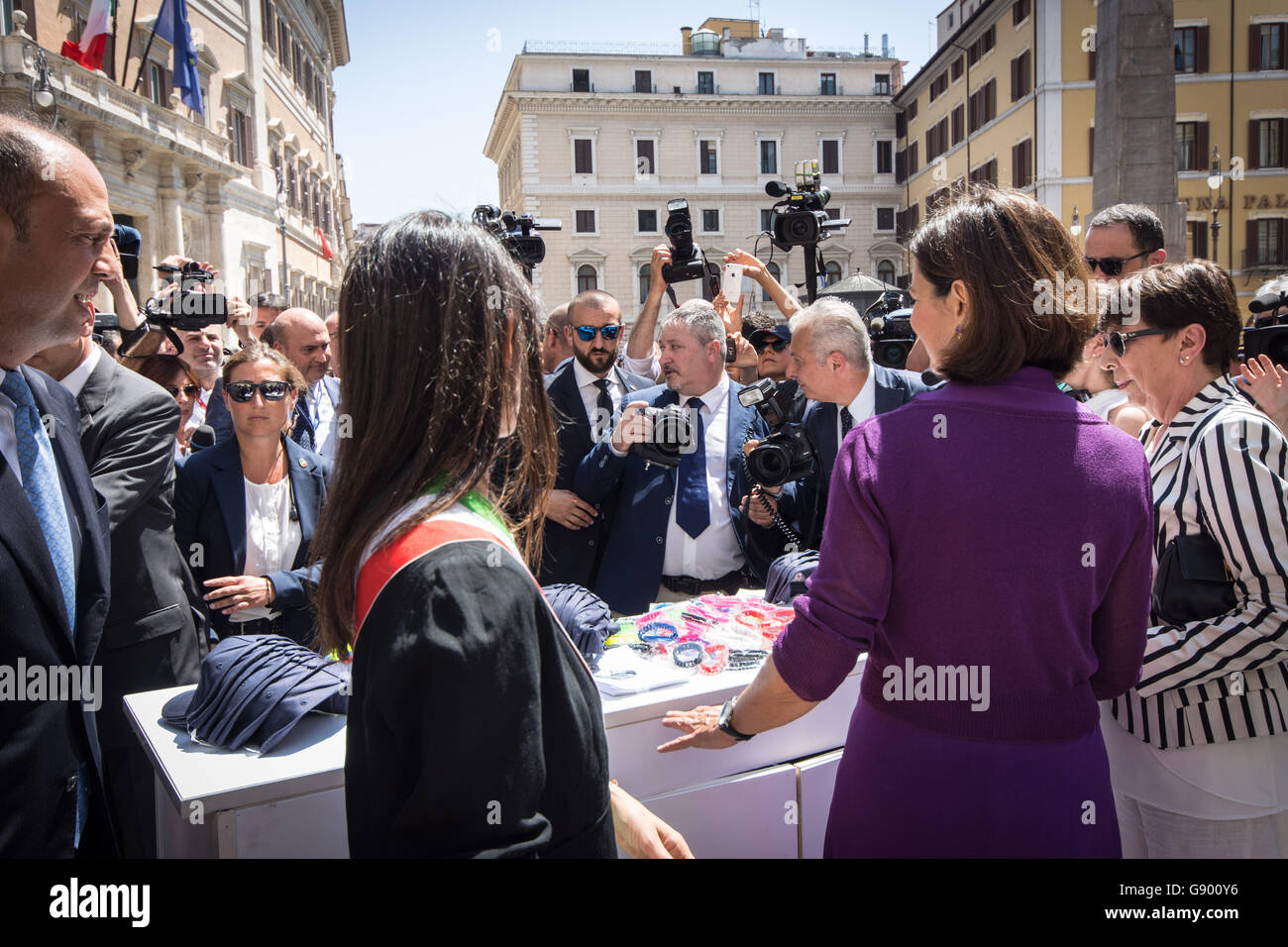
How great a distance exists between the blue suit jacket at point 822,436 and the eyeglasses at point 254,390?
7.02 feet

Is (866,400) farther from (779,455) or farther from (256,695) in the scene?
(256,695)

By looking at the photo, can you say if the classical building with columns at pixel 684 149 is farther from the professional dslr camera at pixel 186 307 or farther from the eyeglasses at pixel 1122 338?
the eyeglasses at pixel 1122 338

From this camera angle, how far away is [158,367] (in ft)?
13.1

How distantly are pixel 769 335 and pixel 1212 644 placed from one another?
11.0ft

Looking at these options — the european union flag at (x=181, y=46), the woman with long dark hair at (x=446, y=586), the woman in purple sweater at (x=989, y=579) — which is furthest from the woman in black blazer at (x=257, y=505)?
the european union flag at (x=181, y=46)

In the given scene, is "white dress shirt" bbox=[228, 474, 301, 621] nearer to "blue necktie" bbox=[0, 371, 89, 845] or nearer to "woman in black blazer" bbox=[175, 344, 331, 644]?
"woman in black blazer" bbox=[175, 344, 331, 644]

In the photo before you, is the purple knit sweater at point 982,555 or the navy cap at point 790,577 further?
the navy cap at point 790,577

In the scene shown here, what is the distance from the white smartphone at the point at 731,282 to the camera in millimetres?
4648

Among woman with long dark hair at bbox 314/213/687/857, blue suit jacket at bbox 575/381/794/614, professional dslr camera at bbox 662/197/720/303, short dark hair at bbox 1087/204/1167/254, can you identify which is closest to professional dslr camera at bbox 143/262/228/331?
blue suit jacket at bbox 575/381/794/614

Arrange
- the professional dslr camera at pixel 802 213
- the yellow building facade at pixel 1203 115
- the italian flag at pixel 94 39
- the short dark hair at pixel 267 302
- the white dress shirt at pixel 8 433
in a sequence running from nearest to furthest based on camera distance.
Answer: the white dress shirt at pixel 8 433, the professional dslr camera at pixel 802 213, the short dark hair at pixel 267 302, the italian flag at pixel 94 39, the yellow building facade at pixel 1203 115

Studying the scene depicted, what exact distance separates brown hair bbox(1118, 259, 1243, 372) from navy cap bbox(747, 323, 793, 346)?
2.81 meters

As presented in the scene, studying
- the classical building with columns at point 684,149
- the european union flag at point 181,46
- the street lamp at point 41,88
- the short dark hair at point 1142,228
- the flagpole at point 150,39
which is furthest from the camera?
the classical building with columns at point 684,149

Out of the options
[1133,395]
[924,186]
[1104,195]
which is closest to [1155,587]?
[1133,395]

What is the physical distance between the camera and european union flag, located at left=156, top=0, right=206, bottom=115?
18.5m
